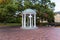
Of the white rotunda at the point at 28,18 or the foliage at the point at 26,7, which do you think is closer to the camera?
the white rotunda at the point at 28,18

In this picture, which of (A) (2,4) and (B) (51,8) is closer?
(A) (2,4)

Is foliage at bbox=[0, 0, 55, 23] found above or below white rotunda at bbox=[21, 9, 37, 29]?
above

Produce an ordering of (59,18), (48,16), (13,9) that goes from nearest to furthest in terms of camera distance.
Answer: (13,9)
(48,16)
(59,18)

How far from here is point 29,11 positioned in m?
22.1

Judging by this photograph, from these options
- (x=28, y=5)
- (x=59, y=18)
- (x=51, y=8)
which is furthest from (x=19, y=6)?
(x=59, y=18)

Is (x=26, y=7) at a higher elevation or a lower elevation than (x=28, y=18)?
higher

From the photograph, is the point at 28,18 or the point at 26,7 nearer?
the point at 28,18

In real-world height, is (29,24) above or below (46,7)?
below

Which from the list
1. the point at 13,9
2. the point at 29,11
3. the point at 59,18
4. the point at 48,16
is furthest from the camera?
the point at 59,18

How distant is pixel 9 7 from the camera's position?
2323cm

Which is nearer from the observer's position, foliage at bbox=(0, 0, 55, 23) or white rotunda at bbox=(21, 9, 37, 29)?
white rotunda at bbox=(21, 9, 37, 29)

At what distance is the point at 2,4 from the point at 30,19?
473 cm

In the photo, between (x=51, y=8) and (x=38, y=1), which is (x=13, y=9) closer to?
(x=38, y=1)

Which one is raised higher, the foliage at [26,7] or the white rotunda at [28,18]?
the foliage at [26,7]
